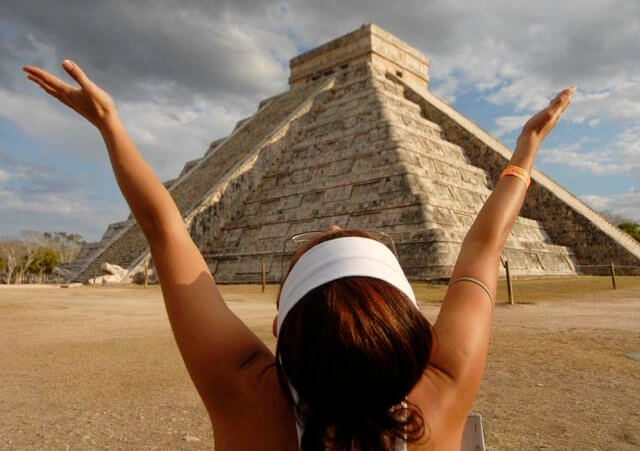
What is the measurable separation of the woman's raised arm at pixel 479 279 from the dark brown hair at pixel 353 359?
21 cm

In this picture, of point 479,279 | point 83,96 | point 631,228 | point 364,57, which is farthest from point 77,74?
point 631,228

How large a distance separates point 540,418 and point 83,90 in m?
3.00

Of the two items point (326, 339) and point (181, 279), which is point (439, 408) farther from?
point (181, 279)

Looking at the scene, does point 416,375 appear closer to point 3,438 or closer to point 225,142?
point 3,438

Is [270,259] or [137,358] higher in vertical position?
[270,259]

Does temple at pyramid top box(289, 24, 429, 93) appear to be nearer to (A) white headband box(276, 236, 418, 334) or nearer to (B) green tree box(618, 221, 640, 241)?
(B) green tree box(618, 221, 640, 241)

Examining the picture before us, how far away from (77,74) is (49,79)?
0.18 m

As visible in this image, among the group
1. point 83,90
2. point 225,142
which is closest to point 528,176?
point 83,90

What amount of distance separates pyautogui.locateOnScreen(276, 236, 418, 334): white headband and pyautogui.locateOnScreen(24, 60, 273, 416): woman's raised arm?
5.1 inches

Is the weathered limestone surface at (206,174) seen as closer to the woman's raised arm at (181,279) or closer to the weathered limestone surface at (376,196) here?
the weathered limestone surface at (376,196)

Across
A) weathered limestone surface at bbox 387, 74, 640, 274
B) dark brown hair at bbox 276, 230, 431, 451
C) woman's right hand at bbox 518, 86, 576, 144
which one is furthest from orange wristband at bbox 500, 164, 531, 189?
weathered limestone surface at bbox 387, 74, 640, 274

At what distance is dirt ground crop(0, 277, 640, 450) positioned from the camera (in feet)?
9.36

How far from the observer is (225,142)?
86.4 feet

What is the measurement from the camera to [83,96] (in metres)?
1.22
